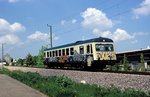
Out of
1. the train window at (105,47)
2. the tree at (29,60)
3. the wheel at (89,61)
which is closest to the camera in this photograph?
the wheel at (89,61)

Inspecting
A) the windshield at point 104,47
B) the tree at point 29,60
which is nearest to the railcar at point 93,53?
the windshield at point 104,47

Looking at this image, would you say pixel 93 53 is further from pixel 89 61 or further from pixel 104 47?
pixel 104 47

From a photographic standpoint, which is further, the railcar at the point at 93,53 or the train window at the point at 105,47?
the train window at the point at 105,47

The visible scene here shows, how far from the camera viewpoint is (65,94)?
14008mm

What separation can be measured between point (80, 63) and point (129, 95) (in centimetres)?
2092

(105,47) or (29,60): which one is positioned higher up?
(29,60)

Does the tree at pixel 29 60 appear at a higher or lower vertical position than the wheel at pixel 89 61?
→ higher

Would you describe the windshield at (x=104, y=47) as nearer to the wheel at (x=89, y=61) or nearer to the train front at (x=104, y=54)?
the train front at (x=104, y=54)

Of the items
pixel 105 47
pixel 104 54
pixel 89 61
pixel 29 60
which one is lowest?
pixel 89 61

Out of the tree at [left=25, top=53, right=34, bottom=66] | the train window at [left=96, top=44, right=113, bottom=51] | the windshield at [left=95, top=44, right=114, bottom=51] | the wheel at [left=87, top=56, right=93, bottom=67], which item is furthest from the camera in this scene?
the tree at [left=25, top=53, right=34, bottom=66]

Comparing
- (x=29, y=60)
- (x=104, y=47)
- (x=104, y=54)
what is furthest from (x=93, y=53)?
(x=29, y=60)

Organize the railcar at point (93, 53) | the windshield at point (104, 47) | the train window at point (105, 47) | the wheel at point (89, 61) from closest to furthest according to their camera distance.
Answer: the wheel at point (89, 61) < the railcar at point (93, 53) < the windshield at point (104, 47) < the train window at point (105, 47)

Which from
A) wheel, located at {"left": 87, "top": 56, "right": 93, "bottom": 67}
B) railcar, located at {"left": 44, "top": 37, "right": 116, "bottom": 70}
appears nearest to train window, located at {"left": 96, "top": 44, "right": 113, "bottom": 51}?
railcar, located at {"left": 44, "top": 37, "right": 116, "bottom": 70}

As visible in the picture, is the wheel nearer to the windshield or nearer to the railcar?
the railcar
